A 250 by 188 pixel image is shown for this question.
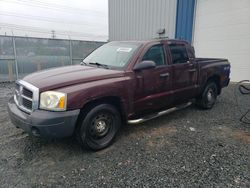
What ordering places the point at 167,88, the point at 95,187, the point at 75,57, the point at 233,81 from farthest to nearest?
the point at 75,57 → the point at 233,81 → the point at 167,88 → the point at 95,187

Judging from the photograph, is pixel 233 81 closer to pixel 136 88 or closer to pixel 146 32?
pixel 146 32

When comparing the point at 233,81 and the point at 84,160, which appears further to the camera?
the point at 233,81

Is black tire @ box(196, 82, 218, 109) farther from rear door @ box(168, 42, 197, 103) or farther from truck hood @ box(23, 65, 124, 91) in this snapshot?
truck hood @ box(23, 65, 124, 91)

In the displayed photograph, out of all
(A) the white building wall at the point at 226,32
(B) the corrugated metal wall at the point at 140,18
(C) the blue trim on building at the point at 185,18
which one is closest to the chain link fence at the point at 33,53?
(B) the corrugated metal wall at the point at 140,18

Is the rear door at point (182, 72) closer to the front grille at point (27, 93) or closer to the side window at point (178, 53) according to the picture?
the side window at point (178, 53)

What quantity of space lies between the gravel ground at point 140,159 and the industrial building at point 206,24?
14.4ft

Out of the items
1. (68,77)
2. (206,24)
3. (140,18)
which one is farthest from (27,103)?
(140,18)

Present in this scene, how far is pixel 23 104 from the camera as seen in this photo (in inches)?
114

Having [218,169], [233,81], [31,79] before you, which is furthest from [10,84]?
[233,81]

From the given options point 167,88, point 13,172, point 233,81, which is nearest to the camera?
point 13,172

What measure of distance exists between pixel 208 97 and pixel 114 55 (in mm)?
2932

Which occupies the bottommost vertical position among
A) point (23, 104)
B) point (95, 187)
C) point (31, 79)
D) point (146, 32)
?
point (95, 187)

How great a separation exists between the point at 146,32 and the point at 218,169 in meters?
10.7

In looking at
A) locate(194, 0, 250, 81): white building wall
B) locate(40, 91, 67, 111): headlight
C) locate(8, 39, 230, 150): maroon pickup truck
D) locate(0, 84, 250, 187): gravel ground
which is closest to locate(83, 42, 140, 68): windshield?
locate(8, 39, 230, 150): maroon pickup truck
